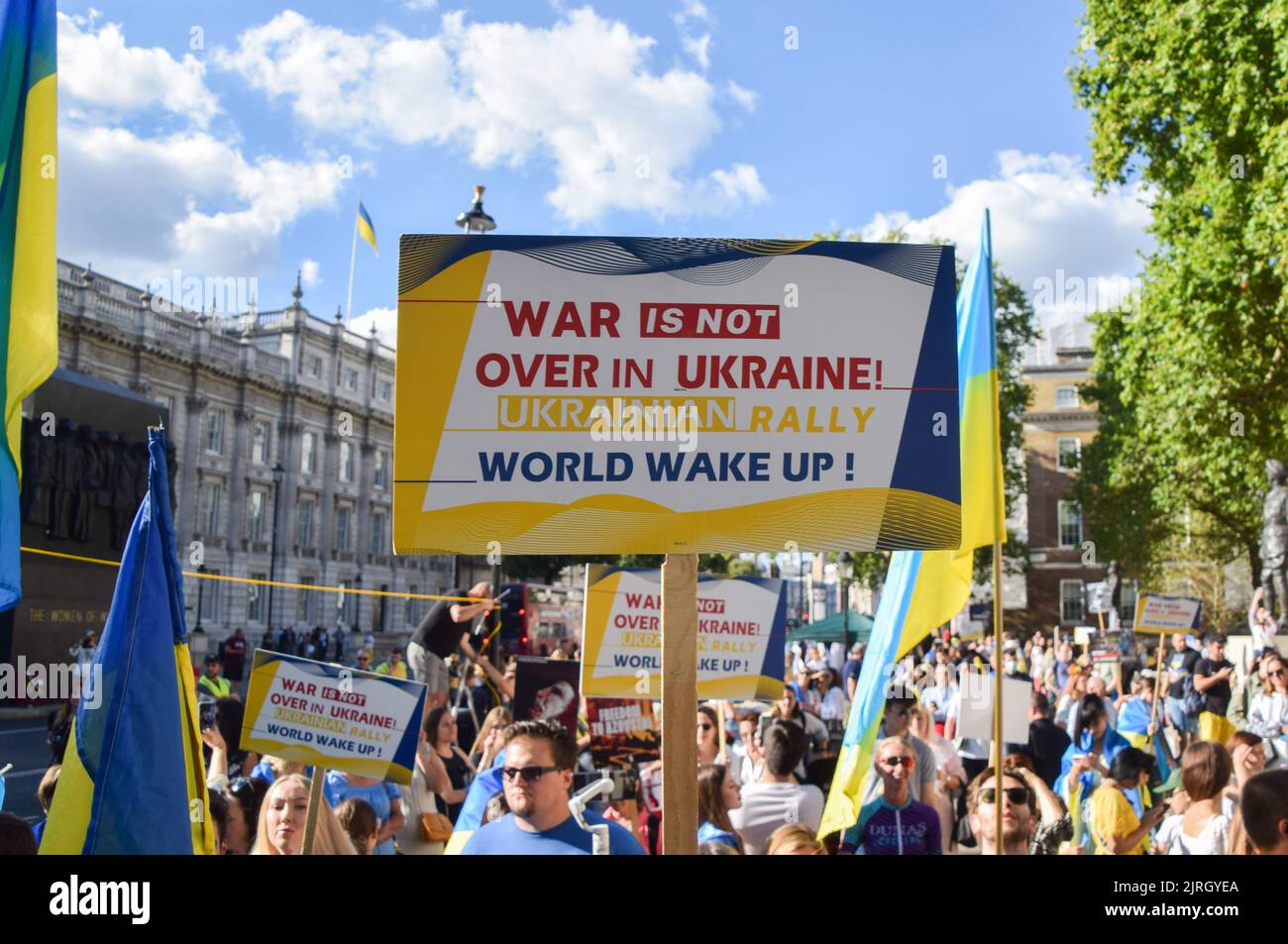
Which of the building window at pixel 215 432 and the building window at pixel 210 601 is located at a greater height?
the building window at pixel 215 432

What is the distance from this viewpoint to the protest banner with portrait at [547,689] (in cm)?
814

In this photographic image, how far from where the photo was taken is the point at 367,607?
63.8 meters

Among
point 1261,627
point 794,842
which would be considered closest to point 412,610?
point 1261,627

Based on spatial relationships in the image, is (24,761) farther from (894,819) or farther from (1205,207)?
(1205,207)

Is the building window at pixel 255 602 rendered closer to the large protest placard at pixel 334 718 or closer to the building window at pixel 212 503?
the building window at pixel 212 503

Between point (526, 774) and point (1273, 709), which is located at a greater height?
point (526, 774)

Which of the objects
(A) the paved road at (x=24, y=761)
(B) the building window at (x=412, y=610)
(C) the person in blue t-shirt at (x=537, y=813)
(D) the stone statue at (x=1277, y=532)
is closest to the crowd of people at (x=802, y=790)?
(C) the person in blue t-shirt at (x=537, y=813)

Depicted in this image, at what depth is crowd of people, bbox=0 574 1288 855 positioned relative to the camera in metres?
3.44

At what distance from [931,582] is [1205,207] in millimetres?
18243

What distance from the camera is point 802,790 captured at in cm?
562

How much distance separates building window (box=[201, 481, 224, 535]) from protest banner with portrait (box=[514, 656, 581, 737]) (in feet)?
161

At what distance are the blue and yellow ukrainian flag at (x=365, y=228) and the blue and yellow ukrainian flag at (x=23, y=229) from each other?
20.0 meters

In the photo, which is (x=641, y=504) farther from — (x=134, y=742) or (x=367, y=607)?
(x=367, y=607)

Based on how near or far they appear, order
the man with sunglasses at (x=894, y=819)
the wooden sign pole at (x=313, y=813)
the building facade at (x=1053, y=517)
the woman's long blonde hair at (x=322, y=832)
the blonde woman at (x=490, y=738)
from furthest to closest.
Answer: the building facade at (x=1053, y=517)
the blonde woman at (x=490, y=738)
the man with sunglasses at (x=894, y=819)
the woman's long blonde hair at (x=322, y=832)
the wooden sign pole at (x=313, y=813)
